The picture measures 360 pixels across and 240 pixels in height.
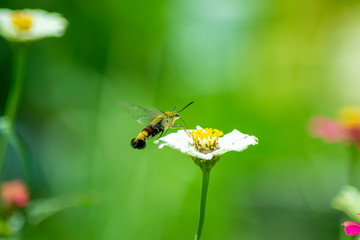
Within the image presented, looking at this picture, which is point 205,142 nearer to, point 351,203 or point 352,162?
point 351,203

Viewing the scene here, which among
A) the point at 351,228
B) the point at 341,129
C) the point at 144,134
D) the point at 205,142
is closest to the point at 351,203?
the point at 351,228

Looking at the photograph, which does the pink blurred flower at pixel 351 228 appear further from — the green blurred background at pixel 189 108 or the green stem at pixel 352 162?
the green blurred background at pixel 189 108

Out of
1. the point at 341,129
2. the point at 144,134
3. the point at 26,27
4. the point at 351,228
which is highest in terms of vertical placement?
the point at 26,27

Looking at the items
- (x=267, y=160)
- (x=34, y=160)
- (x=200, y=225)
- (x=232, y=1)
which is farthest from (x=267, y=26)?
(x=200, y=225)

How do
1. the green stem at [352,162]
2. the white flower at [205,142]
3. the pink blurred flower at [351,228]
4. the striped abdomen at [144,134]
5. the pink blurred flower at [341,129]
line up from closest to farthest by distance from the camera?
the pink blurred flower at [351,228] < the white flower at [205,142] < the striped abdomen at [144,134] < the green stem at [352,162] < the pink blurred flower at [341,129]

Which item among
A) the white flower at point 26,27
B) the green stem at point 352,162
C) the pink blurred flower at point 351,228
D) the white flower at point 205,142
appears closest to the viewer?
the pink blurred flower at point 351,228

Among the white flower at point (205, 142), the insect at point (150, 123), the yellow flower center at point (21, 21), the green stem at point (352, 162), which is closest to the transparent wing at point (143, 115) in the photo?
the insect at point (150, 123)
